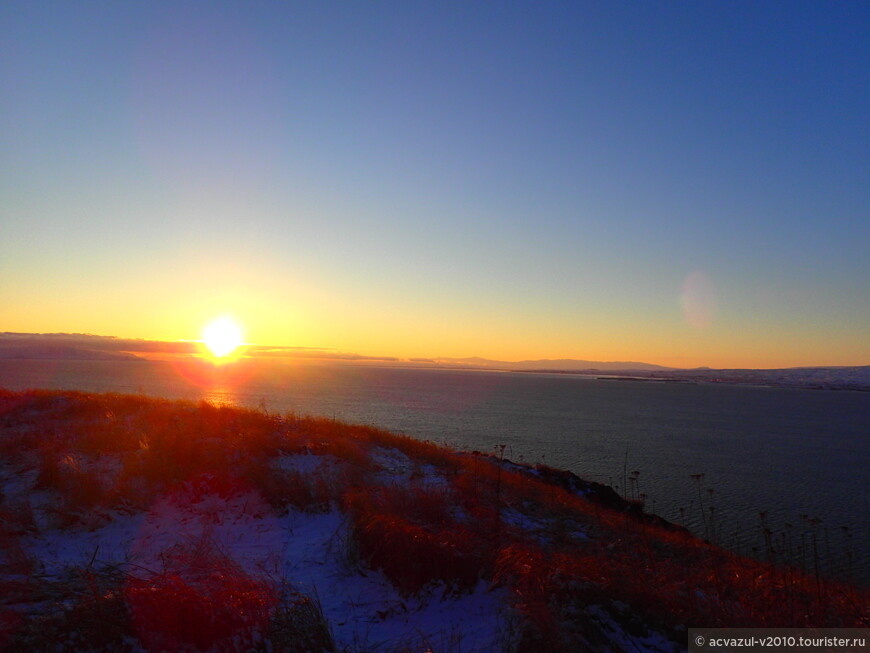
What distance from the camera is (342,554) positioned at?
760cm

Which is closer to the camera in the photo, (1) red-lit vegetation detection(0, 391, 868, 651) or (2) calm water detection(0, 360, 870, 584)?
(1) red-lit vegetation detection(0, 391, 868, 651)

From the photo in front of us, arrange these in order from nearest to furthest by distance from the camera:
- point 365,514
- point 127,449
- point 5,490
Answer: point 365,514, point 5,490, point 127,449

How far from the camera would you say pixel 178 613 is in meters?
5.15

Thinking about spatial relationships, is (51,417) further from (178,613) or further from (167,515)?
(178,613)

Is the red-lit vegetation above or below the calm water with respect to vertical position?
above

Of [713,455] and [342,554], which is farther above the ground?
[342,554]

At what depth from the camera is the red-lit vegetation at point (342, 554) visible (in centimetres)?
518

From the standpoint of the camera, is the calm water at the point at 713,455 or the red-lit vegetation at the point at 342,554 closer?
the red-lit vegetation at the point at 342,554

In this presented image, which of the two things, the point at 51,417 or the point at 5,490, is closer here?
the point at 5,490

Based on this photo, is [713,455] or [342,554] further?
[713,455]

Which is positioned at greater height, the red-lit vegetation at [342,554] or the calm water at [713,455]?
the red-lit vegetation at [342,554]

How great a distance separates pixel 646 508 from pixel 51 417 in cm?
2350

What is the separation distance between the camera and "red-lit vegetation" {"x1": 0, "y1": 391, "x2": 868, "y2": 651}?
518 centimetres

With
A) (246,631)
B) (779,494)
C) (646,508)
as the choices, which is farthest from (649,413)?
(246,631)
